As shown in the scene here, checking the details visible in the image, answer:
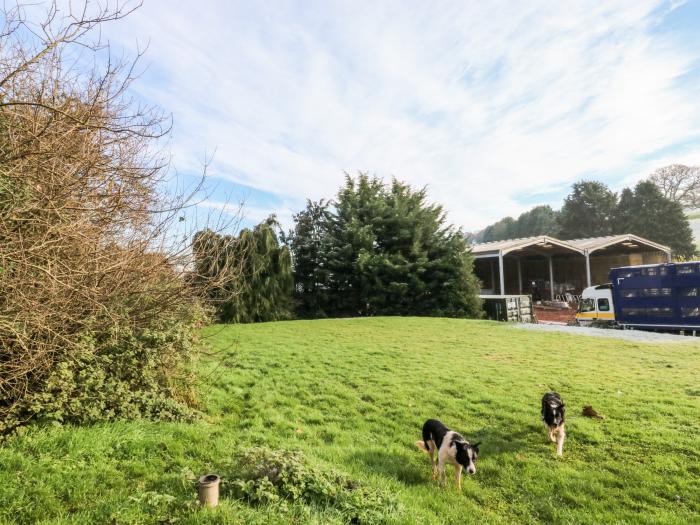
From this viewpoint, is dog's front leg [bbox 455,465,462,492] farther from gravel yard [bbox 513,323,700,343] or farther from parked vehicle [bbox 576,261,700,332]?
parked vehicle [bbox 576,261,700,332]

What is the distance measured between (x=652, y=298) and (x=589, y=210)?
38855mm

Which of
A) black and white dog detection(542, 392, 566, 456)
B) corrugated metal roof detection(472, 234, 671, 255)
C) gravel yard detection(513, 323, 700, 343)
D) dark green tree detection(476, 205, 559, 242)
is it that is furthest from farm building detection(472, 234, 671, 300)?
black and white dog detection(542, 392, 566, 456)

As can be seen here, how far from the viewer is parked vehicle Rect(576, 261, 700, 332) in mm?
13484

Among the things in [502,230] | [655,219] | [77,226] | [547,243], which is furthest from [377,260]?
[502,230]

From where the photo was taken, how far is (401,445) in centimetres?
461

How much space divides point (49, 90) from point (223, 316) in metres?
13.2

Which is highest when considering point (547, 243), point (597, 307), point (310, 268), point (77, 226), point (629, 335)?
point (547, 243)

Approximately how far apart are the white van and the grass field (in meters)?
8.02

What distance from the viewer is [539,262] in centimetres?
3450

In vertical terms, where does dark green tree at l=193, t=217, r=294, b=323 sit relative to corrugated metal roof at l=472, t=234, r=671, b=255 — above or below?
below

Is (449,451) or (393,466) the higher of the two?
(449,451)

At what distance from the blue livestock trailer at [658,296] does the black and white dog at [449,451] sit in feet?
47.9

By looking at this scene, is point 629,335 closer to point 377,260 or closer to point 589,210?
point 377,260

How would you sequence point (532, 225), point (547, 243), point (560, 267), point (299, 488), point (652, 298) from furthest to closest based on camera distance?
point (532, 225)
point (560, 267)
point (547, 243)
point (652, 298)
point (299, 488)
